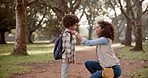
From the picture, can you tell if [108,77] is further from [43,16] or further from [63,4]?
[43,16]

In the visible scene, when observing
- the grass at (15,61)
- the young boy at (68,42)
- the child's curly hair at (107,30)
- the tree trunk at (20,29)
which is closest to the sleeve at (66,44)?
the young boy at (68,42)

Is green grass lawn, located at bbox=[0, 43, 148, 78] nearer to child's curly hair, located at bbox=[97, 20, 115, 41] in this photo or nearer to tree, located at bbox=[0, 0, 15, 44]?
child's curly hair, located at bbox=[97, 20, 115, 41]

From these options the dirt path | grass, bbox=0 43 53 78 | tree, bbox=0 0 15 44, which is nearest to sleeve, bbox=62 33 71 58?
the dirt path

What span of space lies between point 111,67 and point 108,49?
395 millimetres

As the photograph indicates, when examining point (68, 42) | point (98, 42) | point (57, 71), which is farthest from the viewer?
point (57, 71)

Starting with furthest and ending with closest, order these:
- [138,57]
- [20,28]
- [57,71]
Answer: [20,28] < [138,57] < [57,71]

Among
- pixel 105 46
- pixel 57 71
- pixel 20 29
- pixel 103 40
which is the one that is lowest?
pixel 57 71

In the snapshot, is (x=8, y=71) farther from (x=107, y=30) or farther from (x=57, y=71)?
(x=107, y=30)

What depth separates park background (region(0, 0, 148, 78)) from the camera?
12.5m

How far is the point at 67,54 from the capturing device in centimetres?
488

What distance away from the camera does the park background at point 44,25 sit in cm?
1251

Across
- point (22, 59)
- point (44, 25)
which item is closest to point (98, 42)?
point (22, 59)

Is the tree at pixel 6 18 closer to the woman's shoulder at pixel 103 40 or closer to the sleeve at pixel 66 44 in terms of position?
the sleeve at pixel 66 44

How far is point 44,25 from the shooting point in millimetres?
46000
